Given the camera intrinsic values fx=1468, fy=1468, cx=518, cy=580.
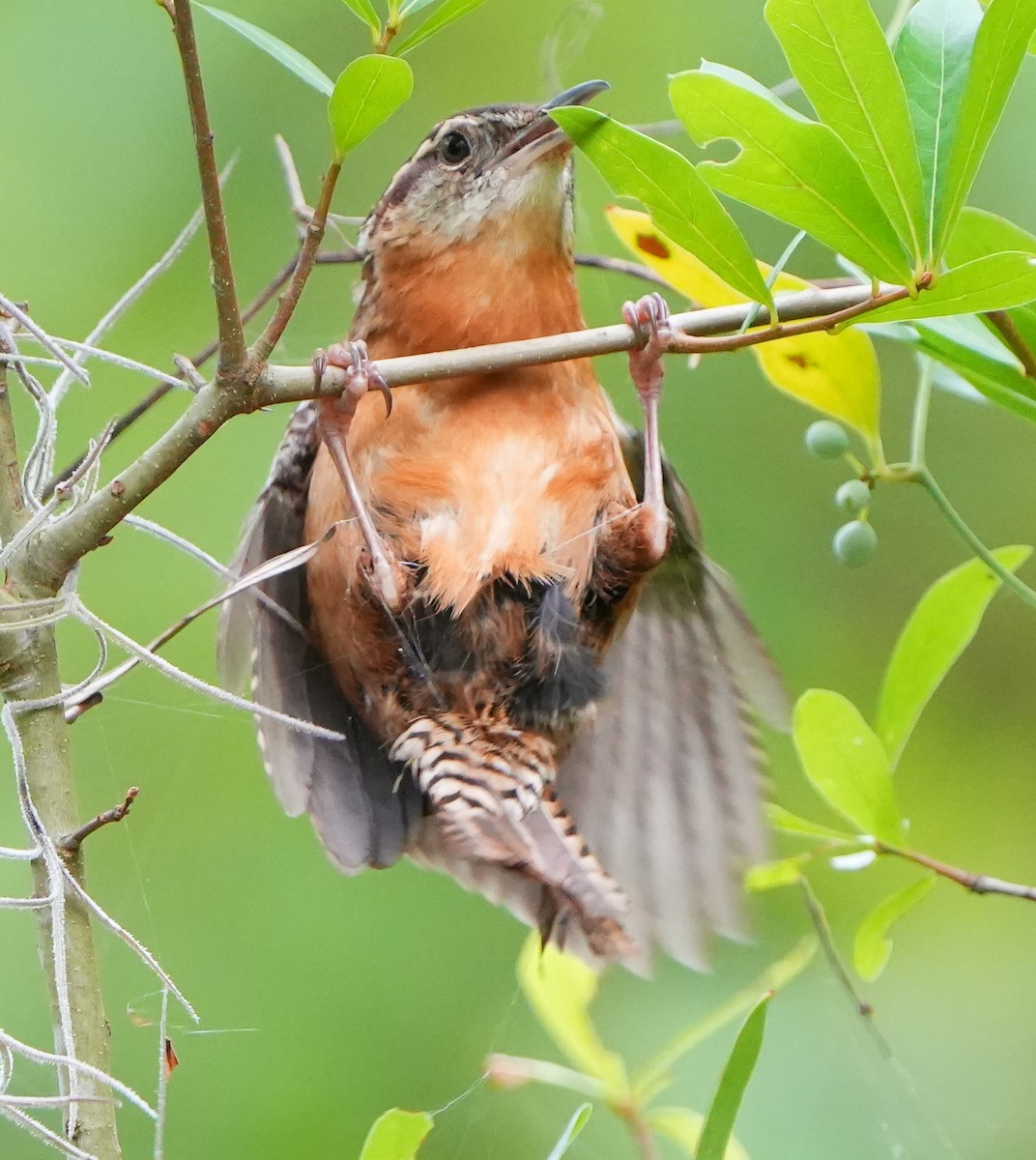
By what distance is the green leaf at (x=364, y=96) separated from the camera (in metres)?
1.24

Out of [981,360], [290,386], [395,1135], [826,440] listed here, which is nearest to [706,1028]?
[395,1135]

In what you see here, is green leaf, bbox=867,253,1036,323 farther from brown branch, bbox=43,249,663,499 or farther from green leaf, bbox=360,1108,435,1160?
green leaf, bbox=360,1108,435,1160

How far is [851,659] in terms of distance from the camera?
155 inches

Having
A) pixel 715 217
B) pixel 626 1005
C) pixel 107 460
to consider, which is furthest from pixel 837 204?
pixel 107 460

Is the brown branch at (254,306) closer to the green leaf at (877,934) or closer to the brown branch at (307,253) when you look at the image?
the brown branch at (307,253)

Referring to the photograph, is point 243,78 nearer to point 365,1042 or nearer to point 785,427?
point 785,427

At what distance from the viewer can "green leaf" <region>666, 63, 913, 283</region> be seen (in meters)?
1.28

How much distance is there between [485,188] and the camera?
223 centimetres

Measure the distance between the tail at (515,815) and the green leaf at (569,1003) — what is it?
0.15 ft

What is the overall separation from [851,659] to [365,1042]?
165 cm

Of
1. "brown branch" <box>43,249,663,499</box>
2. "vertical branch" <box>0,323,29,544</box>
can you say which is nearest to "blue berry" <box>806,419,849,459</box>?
"brown branch" <box>43,249,663,499</box>

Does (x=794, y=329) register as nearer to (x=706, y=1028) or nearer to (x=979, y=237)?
(x=979, y=237)

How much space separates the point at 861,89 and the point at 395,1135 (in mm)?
1059

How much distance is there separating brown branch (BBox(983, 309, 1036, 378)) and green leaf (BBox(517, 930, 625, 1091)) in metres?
0.95
